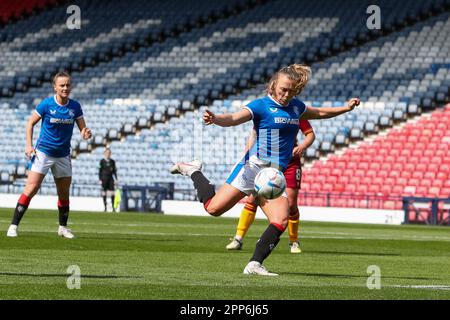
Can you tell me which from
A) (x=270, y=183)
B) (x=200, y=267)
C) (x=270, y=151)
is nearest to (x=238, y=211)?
(x=200, y=267)

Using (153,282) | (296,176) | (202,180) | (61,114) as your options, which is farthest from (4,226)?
(153,282)

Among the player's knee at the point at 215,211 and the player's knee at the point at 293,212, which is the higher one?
the player's knee at the point at 215,211

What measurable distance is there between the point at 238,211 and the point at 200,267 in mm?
23162

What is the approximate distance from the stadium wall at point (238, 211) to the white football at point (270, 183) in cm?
2311

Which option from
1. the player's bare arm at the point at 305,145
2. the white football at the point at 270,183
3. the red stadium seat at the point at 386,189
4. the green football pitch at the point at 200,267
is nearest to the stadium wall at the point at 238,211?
the red stadium seat at the point at 386,189

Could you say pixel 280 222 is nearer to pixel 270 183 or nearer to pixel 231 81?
pixel 270 183

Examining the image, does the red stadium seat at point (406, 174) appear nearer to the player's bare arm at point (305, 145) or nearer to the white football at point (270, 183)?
the player's bare arm at point (305, 145)

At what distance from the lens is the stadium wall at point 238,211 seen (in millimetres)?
35125

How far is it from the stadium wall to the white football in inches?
910

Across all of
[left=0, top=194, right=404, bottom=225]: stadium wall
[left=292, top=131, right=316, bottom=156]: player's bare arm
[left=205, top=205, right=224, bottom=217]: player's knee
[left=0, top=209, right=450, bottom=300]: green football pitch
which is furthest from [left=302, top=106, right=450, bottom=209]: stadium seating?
[left=205, top=205, right=224, bottom=217]: player's knee

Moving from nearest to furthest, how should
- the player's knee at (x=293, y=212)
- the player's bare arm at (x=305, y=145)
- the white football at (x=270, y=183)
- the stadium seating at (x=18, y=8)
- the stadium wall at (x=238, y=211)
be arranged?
the white football at (x=270, y=183) → the player's bare arm at (x=305, y=145) → the player's knee at (x=293, y=212) → the stadium wall at (x=238, y=211) → the stadium seating at (x=18, y=8)
